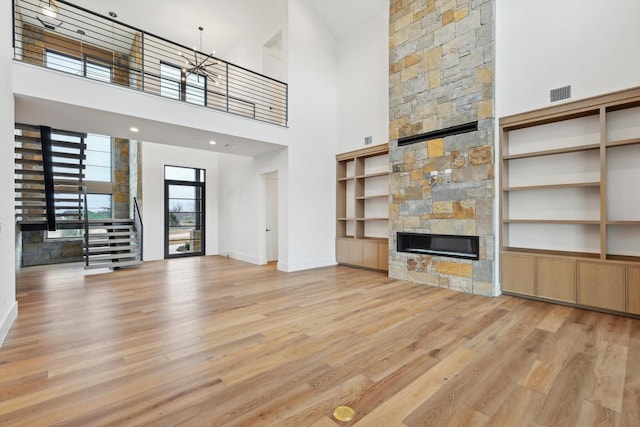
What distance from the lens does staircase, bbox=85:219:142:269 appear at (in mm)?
6479

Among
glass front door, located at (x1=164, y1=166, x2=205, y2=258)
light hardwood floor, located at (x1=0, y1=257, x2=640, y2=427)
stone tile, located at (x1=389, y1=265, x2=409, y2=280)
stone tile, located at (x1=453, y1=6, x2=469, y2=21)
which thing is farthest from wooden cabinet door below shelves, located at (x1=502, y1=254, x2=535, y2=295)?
glass front door, located at (x1=164, y1=166, x2=205, y2=258)

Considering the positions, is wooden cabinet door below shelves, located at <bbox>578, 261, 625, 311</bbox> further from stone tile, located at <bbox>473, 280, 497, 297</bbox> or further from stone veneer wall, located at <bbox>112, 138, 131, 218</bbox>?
stone veneer wall, located at <bbox>112, 138, 131, 218</bbox>

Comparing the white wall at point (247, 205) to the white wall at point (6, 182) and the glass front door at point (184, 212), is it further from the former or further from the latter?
the white wall at point (6, 182)

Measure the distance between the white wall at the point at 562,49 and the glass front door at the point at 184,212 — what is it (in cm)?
795

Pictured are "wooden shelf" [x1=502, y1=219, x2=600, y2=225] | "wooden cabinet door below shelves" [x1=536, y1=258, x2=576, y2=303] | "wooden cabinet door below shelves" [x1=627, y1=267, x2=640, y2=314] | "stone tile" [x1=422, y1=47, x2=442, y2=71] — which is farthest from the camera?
"stone tile" [x1=422, y1=47, x2=442, y2=71]

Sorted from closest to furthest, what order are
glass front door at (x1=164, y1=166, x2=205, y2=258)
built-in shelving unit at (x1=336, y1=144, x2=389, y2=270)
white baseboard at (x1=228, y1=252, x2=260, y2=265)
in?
built-in shelving unit at (x1=336, y1=144, x2=389, y2=270)
white baseboard at (x1=228, y1=252, x2=260, y2=265)
glass front door at (x1=164, y1=166, x2=205, y2=258)

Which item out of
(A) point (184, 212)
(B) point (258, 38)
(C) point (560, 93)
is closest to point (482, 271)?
(C) point (560, 93)

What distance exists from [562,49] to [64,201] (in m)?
9.66

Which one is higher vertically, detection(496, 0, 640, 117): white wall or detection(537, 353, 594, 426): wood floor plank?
detection(496, 0, 640, 117): white wall

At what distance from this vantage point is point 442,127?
495cm

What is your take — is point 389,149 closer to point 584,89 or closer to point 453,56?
point 453,56

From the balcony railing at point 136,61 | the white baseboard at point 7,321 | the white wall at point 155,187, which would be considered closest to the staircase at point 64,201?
the white wall at point 155,187

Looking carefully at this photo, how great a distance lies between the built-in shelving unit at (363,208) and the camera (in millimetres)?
6395

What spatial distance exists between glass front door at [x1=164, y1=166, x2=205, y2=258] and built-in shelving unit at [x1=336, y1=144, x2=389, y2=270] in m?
4.46
